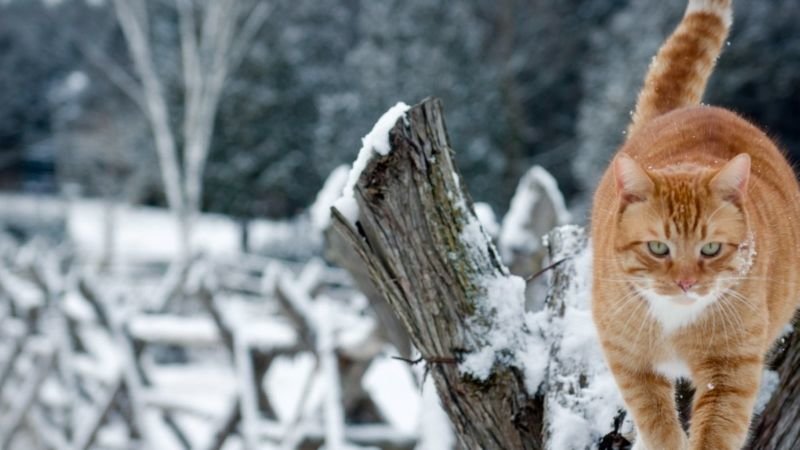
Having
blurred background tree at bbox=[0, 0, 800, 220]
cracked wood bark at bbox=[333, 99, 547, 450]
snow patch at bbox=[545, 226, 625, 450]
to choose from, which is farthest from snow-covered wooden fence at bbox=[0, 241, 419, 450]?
blurred background tree at bbox=[0, 0, 800, 220]

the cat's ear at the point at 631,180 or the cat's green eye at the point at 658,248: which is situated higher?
the cat's ear at the point at 631,180

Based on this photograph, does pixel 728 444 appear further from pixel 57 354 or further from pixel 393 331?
pixel 57 354

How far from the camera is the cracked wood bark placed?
1596mm

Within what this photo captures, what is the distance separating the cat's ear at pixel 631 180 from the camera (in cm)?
151

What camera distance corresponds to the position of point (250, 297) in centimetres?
1357

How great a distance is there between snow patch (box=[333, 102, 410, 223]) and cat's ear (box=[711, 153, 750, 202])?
1.92 feet

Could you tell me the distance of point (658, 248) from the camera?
153cm

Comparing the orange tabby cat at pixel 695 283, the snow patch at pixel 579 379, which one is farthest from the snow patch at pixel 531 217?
the orange tabby cat at pixel 695 283

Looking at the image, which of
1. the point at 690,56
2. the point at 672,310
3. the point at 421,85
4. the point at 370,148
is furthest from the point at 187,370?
the point at 421,85

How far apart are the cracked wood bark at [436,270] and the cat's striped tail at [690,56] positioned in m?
0.82

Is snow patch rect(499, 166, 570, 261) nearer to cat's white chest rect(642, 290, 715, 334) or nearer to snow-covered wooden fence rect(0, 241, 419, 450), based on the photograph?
snow-covered wooden fence rect(0, 241, 419, 450)

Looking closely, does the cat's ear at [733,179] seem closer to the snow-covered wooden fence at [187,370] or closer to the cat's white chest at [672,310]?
the cat's white chest at [672,310]

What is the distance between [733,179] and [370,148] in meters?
0.66

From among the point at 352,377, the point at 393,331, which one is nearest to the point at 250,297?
the point at 352,377
